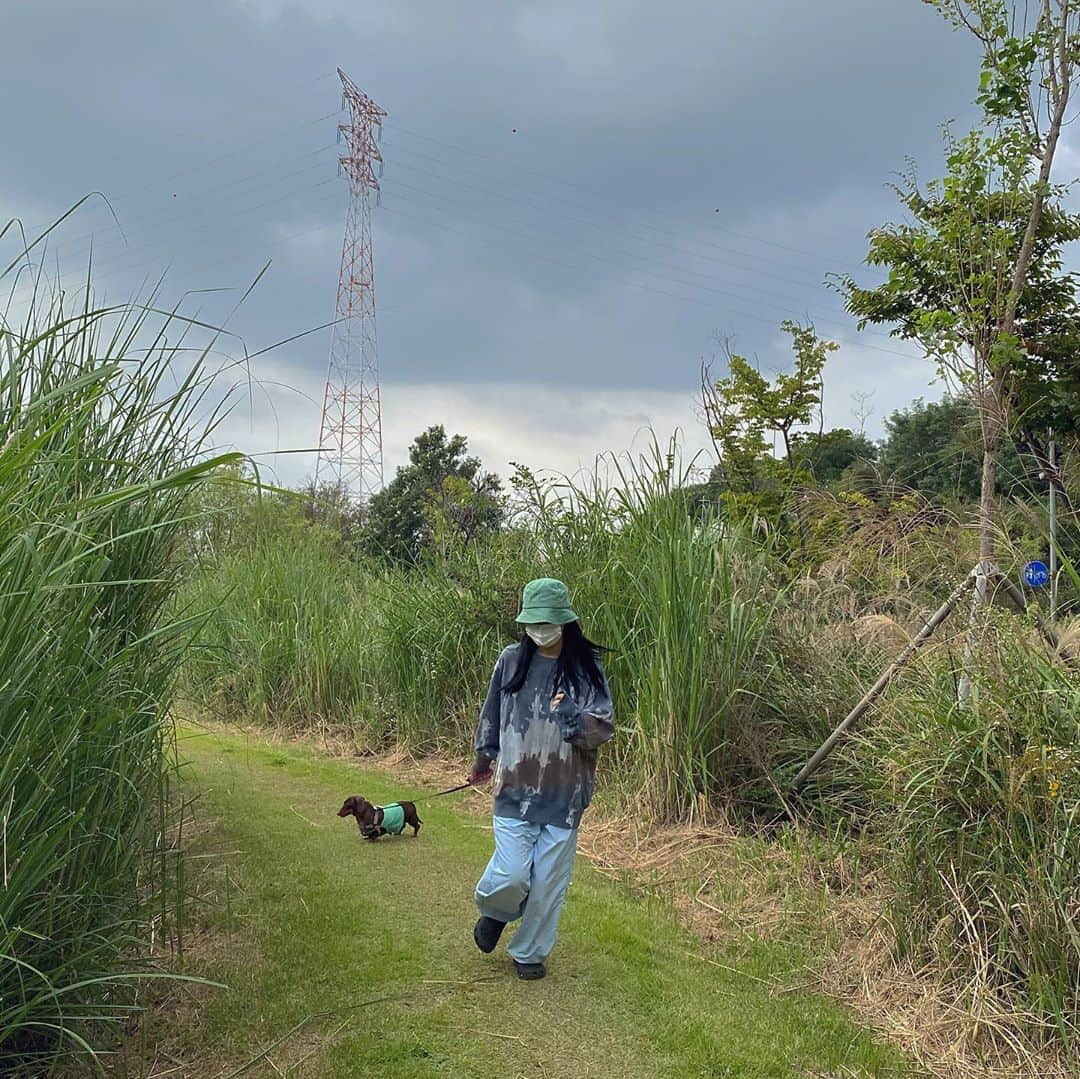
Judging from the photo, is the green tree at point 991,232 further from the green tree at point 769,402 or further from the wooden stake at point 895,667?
the green tree at point 769,402

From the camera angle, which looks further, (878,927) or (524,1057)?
(878,927)

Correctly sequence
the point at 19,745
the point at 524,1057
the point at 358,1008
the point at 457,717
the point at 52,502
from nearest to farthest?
the point at 19,745, the point at 52,502, the point at 524,1057, the point at 358,1008, the point at 457,717

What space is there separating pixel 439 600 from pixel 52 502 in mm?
7005

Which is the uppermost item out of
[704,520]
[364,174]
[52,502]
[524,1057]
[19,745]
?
[364,174]

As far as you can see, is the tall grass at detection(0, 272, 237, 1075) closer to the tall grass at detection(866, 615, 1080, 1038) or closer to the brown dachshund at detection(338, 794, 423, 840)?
the brown dachshund at detection(338, 794, 423, 840)

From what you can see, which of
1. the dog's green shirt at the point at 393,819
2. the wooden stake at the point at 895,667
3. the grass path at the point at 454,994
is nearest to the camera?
the grass path at the point at 454,994

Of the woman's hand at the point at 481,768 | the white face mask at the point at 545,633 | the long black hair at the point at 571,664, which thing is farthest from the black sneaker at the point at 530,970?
the white face mask at the point at 545,633

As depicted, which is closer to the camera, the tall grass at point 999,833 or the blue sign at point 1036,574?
the tall grass at point 999,833

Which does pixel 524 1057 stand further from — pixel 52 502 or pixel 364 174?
pixel 364 174

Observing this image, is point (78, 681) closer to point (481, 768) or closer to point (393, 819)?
point (481, 768)

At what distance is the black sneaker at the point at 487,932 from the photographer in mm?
4177

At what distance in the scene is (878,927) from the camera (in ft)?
13.7

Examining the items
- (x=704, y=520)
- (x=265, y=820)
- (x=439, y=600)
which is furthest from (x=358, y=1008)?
(x=439, y=600)

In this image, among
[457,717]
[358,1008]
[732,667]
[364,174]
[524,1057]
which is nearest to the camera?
[524,1057]
